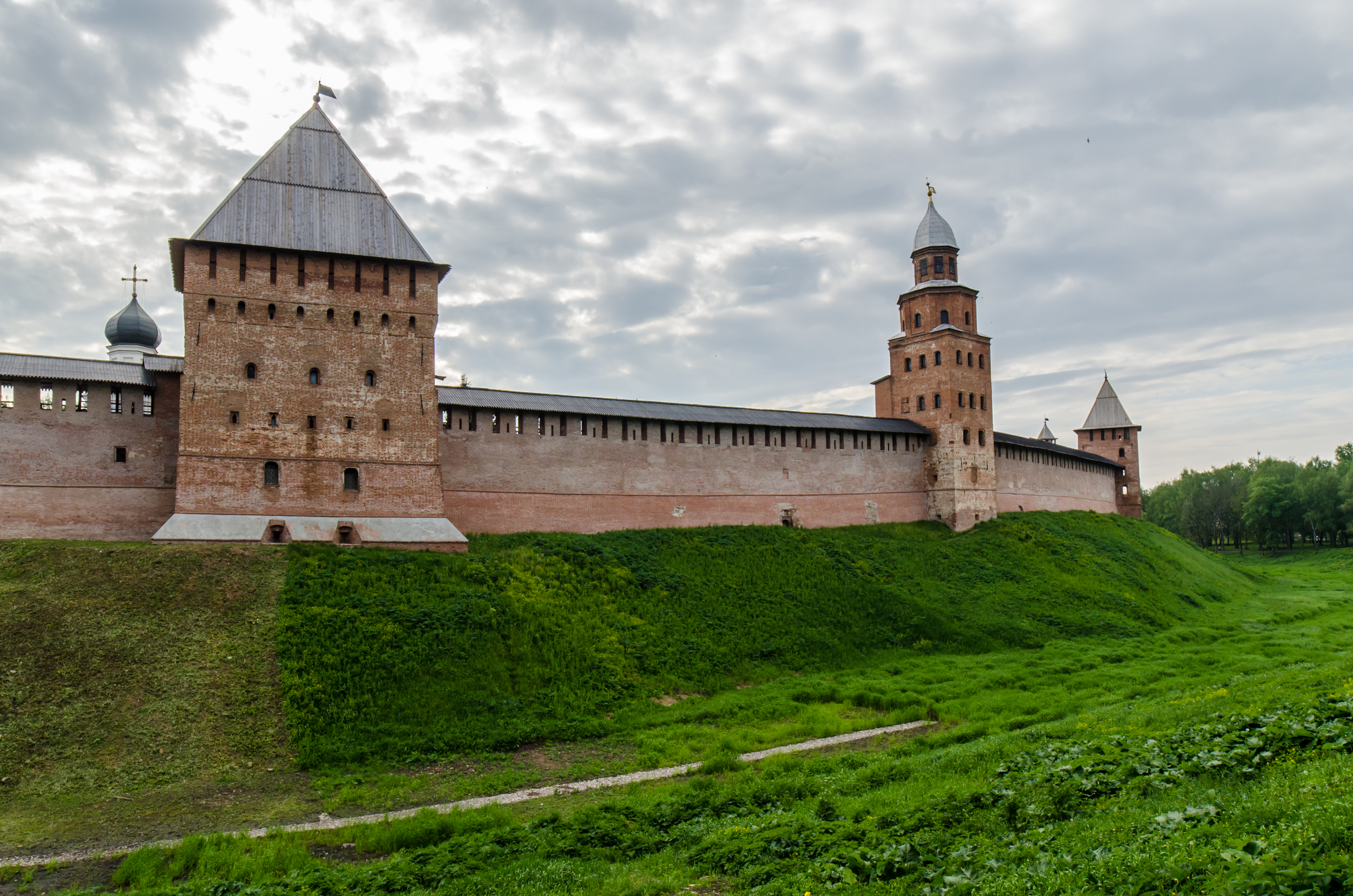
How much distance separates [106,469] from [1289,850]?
81.3 feet

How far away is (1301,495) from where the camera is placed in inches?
2244

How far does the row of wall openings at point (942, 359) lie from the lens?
33406 millimetres

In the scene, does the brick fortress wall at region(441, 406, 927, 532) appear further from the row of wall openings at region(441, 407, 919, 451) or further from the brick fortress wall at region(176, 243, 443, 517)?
the brick fortress wall at region(176, 243, 443, 517)

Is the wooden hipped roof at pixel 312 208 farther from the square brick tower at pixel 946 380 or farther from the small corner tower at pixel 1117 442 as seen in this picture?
the small corner tower at pixel 1117 442

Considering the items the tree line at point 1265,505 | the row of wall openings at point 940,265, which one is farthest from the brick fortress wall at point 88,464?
the tree line at point 1265,505

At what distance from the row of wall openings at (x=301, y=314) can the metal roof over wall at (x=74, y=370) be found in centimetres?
265

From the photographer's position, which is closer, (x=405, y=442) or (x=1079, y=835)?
(x=1079, y=835)

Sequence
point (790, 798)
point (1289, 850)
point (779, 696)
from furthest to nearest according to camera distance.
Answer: point (779, 696) < point (790, 798) < point (1289, 850)

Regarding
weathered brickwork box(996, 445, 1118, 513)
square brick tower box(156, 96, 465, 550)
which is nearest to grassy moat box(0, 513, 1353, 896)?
square brick tower box(156, 96, 465, 550)

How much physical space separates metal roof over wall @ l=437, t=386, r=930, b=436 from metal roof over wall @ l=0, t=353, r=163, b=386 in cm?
789

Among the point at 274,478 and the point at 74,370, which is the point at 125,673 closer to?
the point at 274,478

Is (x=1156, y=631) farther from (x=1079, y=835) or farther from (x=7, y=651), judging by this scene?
(x=7, y=651)

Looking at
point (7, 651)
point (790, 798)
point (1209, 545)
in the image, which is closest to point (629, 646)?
point (790, 798)

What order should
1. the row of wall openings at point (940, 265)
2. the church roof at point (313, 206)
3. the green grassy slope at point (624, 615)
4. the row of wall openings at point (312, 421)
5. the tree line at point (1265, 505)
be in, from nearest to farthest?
the green grassy slope at point (624, 615) → the row of wall openings at point (312, 421) → the church roof at point (313, 206) → the row of wall openings at point (940, 265) → the tree line at point (1265, 505)
